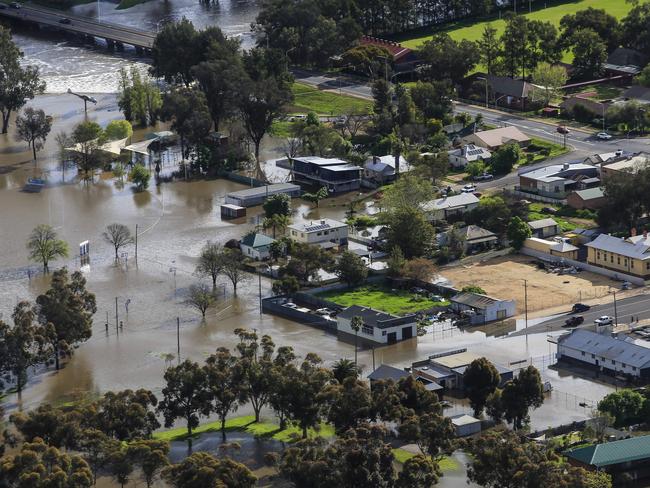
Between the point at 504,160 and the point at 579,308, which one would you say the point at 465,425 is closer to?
the point at 579,308

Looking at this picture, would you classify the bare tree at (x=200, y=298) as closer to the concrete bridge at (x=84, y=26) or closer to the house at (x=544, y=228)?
the house at (x=544, y=228)

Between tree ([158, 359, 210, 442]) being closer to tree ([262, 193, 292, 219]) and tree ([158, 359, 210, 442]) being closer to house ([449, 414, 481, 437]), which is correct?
house ([449, 414, 481, 437])

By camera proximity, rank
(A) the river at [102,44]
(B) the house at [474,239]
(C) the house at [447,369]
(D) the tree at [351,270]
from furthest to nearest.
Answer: (A) the river at [102,44] < (B) the house at [474,239] < (D) the tree at [351,270] < (C) the house at [447,369]

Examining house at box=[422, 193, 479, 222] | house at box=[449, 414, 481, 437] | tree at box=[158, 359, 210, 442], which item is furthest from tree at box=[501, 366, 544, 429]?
house at box=[422, 193, 479, 222]

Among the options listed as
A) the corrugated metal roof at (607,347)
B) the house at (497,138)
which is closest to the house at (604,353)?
the corrugated metal roof at (607,347)

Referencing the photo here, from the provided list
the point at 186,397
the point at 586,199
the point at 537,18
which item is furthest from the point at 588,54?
the point at 186,397

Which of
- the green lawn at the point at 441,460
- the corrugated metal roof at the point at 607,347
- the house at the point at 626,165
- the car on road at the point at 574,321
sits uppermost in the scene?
the house at the point at 626,165

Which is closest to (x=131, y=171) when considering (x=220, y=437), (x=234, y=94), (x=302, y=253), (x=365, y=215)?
(x=234, y=94)

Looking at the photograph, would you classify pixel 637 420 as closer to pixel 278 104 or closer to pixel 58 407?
pixel 58 407
